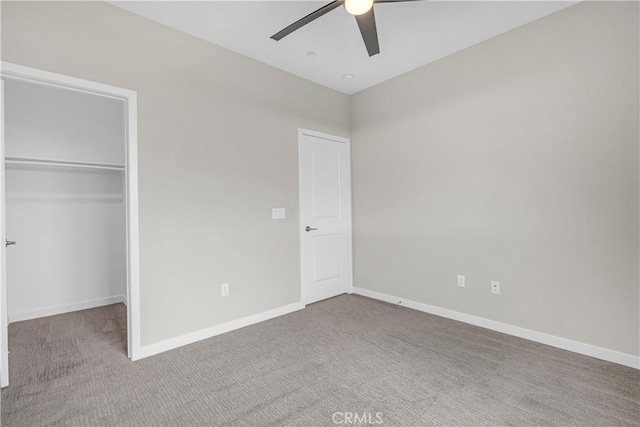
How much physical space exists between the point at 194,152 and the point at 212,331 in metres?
1.66

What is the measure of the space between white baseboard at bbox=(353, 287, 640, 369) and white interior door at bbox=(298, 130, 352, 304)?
2.59ft

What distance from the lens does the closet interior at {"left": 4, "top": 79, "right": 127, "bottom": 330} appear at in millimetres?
3326

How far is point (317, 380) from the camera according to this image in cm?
215

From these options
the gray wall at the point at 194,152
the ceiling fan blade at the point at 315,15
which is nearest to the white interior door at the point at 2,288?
the gray wall at the point at 194,152

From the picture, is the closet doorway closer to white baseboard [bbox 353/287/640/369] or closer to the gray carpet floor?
the gray carpet floor

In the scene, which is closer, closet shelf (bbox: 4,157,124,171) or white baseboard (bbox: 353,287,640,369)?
white baseboard (bbox: 353,287,640,369)

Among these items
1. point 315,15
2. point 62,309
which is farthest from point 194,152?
point 62,309

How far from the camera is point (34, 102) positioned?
3363mm

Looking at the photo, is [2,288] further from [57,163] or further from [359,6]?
[359,6]

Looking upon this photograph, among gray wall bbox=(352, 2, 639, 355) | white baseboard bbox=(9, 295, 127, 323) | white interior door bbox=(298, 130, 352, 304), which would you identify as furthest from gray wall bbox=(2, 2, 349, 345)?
white baseboard bbox=(9, 295, 127, 323)

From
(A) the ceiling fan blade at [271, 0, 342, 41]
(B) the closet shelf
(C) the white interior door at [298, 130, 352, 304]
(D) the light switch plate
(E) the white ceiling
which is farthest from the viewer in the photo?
(C) the white interior door at [298, 130, 352, 304]

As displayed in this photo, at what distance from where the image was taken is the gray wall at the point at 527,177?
2.30 metres

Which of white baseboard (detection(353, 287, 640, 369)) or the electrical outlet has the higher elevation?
the electrical outlet

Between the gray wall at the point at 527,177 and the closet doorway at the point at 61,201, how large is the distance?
3320 mm
